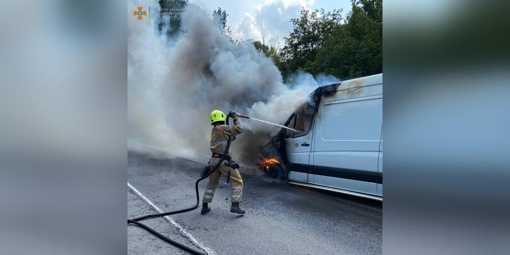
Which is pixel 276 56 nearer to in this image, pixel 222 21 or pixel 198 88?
pixel 222 21

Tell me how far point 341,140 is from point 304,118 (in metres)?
0.78

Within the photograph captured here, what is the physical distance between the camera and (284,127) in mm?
4605

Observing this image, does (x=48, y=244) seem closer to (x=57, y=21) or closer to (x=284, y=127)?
(x=57, y=21)

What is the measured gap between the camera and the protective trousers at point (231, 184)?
3.65m

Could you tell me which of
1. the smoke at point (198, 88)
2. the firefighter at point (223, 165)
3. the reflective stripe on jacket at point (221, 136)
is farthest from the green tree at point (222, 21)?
the reflective stripe on jacket at point (221, 136)

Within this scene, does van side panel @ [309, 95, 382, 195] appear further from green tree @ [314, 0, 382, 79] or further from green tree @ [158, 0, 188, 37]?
green tree @ [158, 0, 188, 37]

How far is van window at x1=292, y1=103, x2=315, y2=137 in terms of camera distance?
425 centimetres

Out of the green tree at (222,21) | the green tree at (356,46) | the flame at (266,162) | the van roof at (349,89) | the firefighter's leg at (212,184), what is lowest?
the firefighter's leg at (212,184)

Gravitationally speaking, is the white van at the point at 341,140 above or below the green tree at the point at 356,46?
below

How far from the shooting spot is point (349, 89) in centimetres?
369

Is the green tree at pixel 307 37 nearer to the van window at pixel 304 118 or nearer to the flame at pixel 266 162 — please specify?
the van window at pixel 304 118

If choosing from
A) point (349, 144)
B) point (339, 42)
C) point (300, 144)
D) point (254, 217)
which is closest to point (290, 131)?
point (300, 144)
